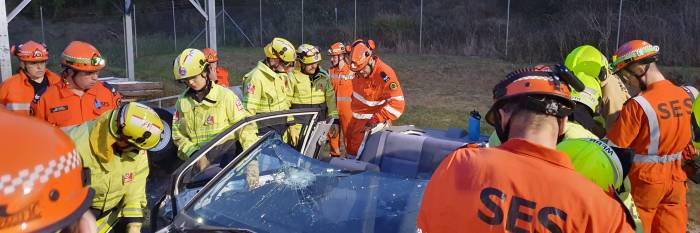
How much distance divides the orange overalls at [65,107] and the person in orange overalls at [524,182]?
3977 millimetres

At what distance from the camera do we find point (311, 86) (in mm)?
7121

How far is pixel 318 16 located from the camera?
95.8 feet

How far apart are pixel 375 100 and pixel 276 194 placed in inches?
144

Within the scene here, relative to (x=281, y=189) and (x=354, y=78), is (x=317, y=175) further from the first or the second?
(x=354, y=78)

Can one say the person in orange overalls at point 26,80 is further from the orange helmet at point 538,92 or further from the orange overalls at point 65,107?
the orange helmet at point 538,92

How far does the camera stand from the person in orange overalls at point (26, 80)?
5.97 metres

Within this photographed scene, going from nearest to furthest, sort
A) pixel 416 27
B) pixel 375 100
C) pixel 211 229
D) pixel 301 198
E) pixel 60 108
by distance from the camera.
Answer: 1. pixel 211 229
2. pixel 301 198
3. pixel 60 108
4. pixel 375 100
5. pixel 416 27

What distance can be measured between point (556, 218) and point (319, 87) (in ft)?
18.1

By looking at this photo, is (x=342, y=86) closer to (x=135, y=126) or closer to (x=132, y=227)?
(x=132, y=227)

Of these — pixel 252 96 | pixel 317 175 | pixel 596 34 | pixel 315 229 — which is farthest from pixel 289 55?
pixel 596 34

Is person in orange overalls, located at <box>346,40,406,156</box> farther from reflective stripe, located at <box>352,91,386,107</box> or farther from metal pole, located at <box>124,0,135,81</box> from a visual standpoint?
metal pole, located at <box>124,0,135,81</box>

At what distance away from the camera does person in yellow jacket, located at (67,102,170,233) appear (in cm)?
316

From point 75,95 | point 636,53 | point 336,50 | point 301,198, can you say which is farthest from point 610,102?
point 75,95

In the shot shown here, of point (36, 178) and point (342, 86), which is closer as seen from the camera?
point (36, 178)
